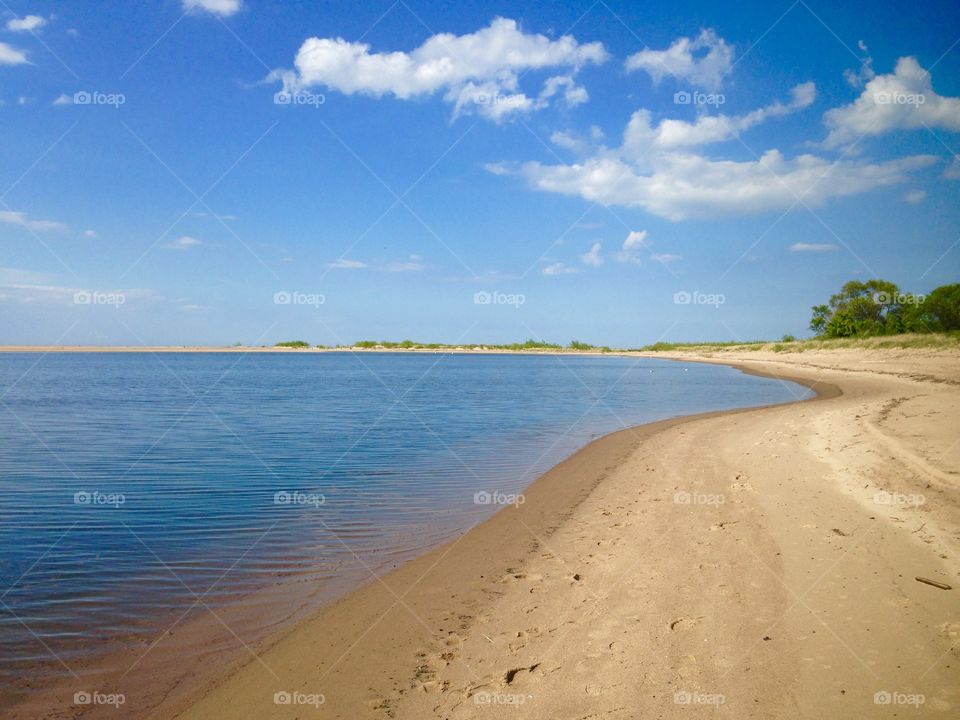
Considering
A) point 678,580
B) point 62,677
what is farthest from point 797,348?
point 62,677

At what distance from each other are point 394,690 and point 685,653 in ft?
8.33

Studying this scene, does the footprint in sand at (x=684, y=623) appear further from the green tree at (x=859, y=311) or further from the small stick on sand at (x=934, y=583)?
the green tree at (x=859, y=311)

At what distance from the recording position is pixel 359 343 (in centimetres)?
17812

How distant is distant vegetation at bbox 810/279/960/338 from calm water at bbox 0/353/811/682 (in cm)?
3622

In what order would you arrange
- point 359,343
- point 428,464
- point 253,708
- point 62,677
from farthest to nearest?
point 359,343
point 428,464
point 62,677
point 253,708

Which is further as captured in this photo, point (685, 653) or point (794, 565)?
point (794, 565)

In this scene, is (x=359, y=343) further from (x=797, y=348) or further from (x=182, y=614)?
(x=182, y=614)

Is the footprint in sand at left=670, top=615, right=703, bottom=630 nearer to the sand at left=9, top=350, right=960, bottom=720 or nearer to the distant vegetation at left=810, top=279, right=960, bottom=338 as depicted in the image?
the sand at left=9, top=350, right=960, bottom=720

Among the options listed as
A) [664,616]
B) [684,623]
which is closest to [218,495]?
[664,616]

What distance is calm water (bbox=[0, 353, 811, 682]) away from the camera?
6.97m

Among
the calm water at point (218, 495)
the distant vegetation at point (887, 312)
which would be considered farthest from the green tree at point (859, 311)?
the calm water at point (218, 495)

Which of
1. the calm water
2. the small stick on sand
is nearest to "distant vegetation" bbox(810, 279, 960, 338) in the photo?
the calm water

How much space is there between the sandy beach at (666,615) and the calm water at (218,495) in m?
1.47

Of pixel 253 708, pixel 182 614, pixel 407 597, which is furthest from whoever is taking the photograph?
pixel 407 597
